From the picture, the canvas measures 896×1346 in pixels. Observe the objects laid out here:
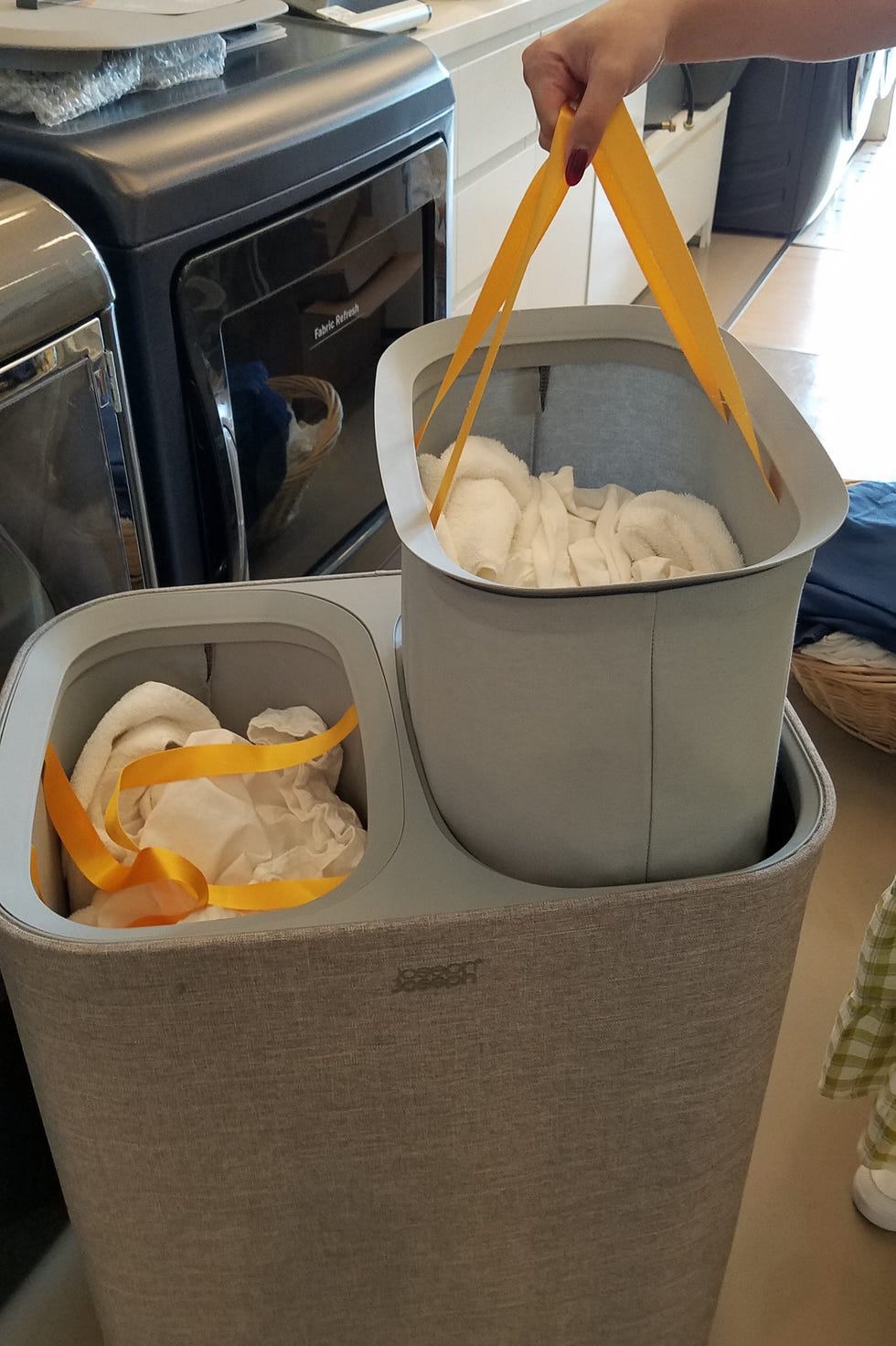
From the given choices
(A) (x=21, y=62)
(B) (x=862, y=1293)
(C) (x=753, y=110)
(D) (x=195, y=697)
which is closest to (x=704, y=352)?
(D) (x=195, y=697)

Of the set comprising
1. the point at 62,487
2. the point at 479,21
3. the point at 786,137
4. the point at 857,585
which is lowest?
the point at 857,585

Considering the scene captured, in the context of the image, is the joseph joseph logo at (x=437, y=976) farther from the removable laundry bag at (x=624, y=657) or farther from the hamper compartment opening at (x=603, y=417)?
the hamper compartment opening at (x=603, y=417)

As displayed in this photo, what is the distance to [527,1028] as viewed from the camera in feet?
2.07

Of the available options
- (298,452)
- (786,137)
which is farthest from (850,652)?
(786,137)

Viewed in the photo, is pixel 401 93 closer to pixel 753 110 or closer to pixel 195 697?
pixel 195 697

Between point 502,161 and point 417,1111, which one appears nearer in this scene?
point 417,1111

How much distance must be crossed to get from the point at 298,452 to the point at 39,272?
18.9 inches

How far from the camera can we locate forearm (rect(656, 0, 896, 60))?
2.15 feet

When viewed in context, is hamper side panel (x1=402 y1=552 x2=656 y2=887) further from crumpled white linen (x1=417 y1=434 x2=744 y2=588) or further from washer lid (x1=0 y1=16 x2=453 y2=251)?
washer lid (x1=0 y1=16 x2=453 y2=251)

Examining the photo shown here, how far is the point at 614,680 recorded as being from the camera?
55 centimetres

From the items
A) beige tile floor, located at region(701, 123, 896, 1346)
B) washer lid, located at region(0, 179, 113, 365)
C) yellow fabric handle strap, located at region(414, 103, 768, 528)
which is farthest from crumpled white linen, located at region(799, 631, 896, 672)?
washer lid, located at region(0, 179, 113, 365)

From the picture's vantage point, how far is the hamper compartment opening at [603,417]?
0.74m

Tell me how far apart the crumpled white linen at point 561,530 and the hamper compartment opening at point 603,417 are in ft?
0.10

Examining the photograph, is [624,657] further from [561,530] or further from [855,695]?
[855,695]
